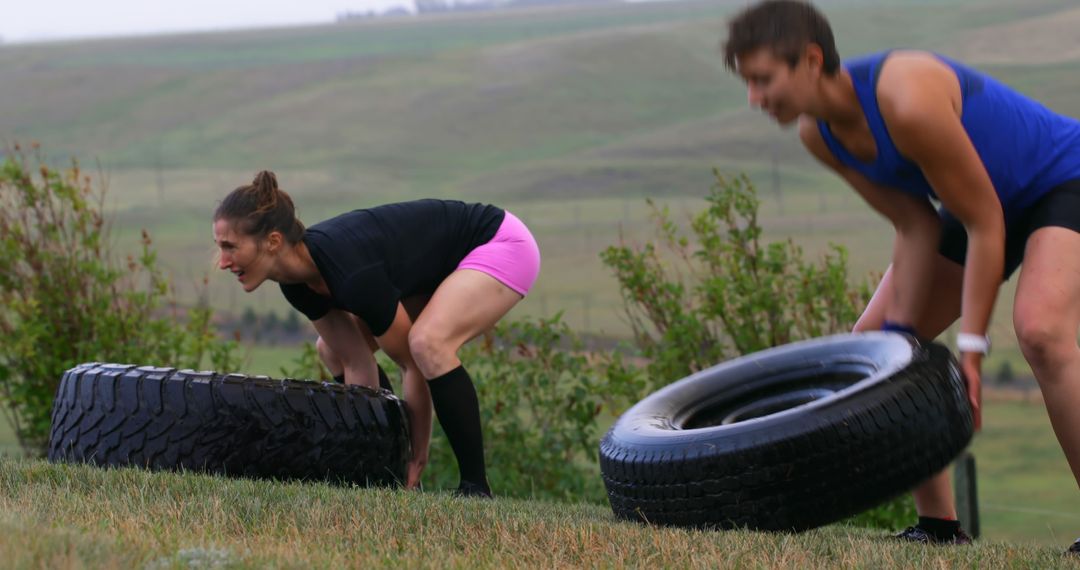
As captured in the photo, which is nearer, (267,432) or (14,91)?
(267,432)

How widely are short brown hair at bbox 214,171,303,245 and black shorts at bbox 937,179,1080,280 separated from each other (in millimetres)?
2512

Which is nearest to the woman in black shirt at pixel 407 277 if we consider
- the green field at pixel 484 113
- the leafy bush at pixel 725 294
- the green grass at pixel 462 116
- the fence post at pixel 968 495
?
the leafy bush at pixel 725 294

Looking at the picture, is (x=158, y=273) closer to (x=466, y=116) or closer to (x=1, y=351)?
(x=1, y=351)

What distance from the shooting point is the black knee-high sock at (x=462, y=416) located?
5.55 m

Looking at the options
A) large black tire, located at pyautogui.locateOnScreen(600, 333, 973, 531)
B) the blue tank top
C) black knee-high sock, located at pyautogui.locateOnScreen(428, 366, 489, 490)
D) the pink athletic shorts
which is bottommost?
black knee-high sock, located at pyautogui.locateOnScreen(428, 366, 489, 490)

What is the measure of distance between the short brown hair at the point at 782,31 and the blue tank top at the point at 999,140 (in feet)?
0.68

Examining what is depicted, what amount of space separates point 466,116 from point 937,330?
224 feet

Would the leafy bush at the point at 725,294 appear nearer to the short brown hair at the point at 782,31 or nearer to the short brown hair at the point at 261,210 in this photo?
the short brown hair at the point at 261,210

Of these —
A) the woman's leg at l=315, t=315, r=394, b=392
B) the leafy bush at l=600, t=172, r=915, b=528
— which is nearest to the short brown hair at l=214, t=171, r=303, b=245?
the woman's leg at l=315, t=315, r=394, b=392

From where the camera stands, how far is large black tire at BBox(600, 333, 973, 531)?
4.11m

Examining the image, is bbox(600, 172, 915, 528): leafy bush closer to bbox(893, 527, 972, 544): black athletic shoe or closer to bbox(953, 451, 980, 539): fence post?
bbox(953, 451, 980, 539): fence post

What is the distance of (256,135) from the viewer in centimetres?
6906

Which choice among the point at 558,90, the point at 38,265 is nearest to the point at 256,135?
the point at 558,90

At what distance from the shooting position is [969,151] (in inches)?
151
